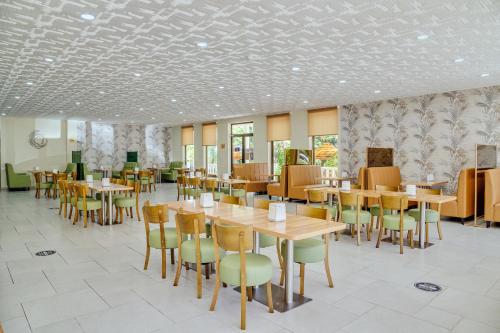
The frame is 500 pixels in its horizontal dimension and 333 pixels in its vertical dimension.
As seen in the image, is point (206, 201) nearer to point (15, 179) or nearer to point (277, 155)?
point (277, 155)

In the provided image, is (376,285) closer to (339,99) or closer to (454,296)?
(454,296)

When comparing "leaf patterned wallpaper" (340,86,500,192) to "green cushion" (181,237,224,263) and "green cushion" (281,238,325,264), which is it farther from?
"green cushion" (181,237,224,263)

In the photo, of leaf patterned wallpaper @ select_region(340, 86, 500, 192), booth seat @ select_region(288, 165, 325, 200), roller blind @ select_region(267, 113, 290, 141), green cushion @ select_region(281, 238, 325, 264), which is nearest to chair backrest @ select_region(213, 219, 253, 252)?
green cushion @ select_region(281, 238, 325, 264)

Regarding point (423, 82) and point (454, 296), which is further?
point (423, 82)

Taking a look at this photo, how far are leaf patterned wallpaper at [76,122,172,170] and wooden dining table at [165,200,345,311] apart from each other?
13.0 meters

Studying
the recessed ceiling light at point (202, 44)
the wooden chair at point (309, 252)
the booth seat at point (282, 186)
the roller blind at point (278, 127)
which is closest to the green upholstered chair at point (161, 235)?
the wooden chair at point (309, 252)

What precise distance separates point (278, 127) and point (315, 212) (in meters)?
8.94

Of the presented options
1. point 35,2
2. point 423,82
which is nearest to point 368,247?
point 423,82

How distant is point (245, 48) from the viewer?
4.80 meters

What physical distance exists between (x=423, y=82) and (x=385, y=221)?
3.65m

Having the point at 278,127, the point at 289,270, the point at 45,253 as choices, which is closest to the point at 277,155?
the point at 278,127

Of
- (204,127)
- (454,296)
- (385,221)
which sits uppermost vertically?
(204,127)

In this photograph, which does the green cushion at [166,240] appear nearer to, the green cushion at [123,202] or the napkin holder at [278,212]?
the napkin holder at [278,212]

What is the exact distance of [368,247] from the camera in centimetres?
496
